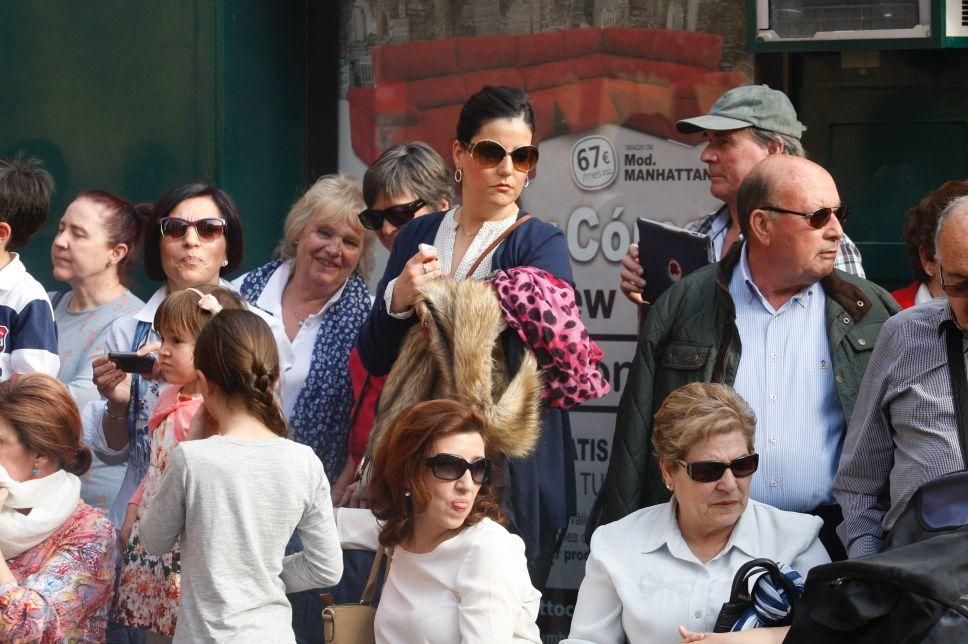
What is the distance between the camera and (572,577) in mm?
5926

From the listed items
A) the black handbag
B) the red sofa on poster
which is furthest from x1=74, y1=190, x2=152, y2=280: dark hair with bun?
the black handbag

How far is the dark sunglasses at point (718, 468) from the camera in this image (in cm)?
390

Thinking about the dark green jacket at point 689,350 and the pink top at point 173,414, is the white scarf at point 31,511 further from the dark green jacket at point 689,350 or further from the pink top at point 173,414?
the dark green jacket at point 689,350

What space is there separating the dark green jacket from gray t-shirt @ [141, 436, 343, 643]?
1003mm

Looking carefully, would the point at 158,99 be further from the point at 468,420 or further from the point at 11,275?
the point at 468,420

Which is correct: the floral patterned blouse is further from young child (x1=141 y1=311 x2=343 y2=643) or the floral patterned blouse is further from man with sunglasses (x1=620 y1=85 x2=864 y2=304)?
man with sunglasses (x1=620 y1=85 x2=864 y2=304)

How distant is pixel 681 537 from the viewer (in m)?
4.00

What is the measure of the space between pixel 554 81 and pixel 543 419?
2.16m

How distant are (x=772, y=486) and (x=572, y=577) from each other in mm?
1857

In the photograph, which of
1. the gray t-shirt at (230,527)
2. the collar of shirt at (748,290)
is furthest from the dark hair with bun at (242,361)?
the collar of shirt at (748,290)

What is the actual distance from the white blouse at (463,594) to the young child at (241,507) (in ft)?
0.72

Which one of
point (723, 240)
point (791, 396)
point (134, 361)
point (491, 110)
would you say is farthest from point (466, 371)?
point (723, 240)

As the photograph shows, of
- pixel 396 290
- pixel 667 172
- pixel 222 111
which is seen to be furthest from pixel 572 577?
pixel 222 111

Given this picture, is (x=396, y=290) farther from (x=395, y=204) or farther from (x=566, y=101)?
(x=566, y=101)
